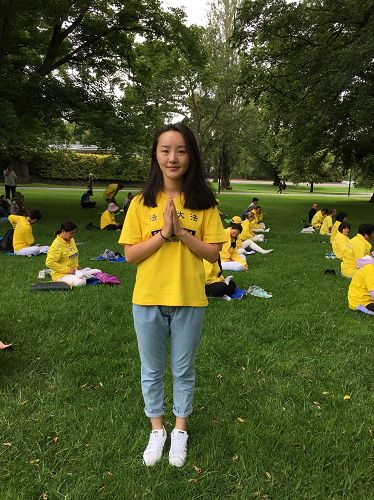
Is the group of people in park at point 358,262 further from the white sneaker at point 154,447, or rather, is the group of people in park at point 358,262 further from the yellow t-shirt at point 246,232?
the white sneaker at point 154,447

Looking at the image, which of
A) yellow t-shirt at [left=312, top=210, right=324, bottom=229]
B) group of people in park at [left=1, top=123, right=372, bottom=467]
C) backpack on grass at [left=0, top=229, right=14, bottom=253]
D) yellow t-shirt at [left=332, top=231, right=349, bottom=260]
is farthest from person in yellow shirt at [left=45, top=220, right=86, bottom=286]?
yellow t-shirt at [left=312, top=210, right=324, bottom=229]

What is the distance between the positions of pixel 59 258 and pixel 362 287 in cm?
521

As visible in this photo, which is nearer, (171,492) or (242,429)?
(171,492)

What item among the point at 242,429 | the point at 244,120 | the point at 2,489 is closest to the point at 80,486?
the point at 2,489

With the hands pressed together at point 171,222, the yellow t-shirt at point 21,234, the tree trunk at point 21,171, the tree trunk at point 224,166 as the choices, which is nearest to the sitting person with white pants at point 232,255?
the yellow t-shirt at point 21,234

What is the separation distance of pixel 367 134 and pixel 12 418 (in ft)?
69.3

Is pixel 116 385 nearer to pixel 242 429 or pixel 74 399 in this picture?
pixel 74 399

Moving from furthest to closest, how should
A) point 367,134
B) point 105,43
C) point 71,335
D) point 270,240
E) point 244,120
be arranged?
point 244,120, point 367,134, point 105,43, point 270,240, point 71,335

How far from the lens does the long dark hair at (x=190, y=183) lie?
105 inches

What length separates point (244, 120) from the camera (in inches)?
1469

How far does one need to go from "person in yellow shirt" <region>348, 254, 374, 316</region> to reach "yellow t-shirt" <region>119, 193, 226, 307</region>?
4.51m

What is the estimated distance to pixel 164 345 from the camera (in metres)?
2.86

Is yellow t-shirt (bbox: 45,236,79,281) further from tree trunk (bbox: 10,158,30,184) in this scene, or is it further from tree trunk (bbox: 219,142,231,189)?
tree trunk (bbox: 219,142,231,189)

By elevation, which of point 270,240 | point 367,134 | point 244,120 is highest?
point 244,120
